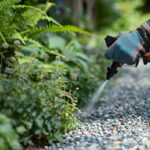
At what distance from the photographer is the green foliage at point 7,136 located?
12.3 ft

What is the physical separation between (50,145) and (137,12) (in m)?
13.3

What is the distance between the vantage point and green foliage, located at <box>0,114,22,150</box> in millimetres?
3738

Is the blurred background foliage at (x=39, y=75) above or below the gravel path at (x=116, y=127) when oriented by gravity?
above

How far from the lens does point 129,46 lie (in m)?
5.10

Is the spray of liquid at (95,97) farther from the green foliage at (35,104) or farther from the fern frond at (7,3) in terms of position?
the fern frond at (7,3)

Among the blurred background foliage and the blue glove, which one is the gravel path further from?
the blue glove

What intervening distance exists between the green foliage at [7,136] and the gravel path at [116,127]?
693 mm

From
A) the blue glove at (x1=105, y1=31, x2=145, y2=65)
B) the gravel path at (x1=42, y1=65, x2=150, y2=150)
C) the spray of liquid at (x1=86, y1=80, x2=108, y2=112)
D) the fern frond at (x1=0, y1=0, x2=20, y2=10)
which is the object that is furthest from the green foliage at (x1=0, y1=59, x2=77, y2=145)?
the spray of liquid at (x1=86, y1=80, x2=108, y2=112)

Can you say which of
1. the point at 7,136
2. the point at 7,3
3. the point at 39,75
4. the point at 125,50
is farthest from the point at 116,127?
the point at 7,3

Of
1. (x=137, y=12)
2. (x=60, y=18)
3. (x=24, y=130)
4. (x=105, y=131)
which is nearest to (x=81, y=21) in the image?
(x=60, y=18)

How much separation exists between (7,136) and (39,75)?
4.83ft

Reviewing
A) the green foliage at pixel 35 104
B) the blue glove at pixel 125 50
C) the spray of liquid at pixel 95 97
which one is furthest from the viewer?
the spray of liquid at pixel 95 97

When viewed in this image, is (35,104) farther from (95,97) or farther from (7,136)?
(95,97)

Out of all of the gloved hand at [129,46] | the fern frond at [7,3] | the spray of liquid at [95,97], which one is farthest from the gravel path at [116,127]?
the fern frond at [7,3]
